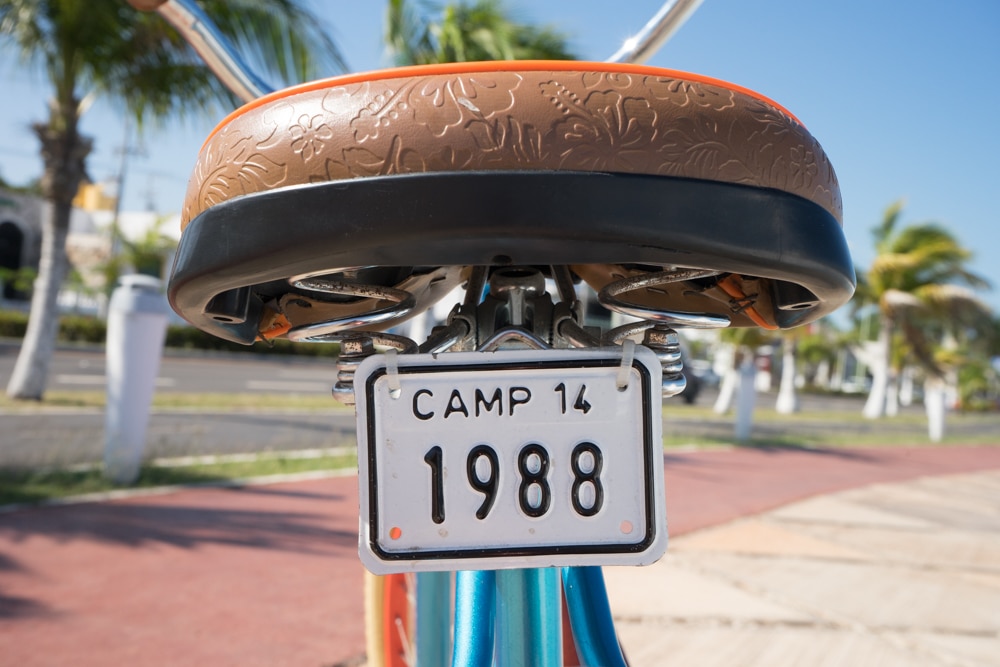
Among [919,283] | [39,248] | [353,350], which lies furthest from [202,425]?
[39,248]

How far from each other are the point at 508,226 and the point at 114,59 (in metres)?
7.83

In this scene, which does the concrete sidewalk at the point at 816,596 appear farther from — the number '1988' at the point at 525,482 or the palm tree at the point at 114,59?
the palm tree at the point at 114,59

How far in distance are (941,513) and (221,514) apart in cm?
423

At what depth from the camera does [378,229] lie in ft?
2.03

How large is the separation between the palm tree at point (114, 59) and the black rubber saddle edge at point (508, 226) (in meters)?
6.87

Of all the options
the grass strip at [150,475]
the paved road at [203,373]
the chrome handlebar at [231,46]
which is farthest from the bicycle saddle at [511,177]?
the paved road at [203,373]

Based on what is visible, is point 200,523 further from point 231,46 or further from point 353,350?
point 353,350

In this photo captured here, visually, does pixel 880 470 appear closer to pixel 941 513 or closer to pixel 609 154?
pixel 941 513

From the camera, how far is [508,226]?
600 millimetres

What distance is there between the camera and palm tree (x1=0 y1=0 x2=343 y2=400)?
682cm

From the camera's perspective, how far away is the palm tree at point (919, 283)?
59.7ft

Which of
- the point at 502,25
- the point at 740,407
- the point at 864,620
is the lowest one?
the point at 864,620

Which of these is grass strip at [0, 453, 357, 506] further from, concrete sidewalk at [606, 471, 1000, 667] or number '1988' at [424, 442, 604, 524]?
number '1988' at [424, 442, 604, 524]

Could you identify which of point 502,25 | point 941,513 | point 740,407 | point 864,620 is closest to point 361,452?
point 864,620
